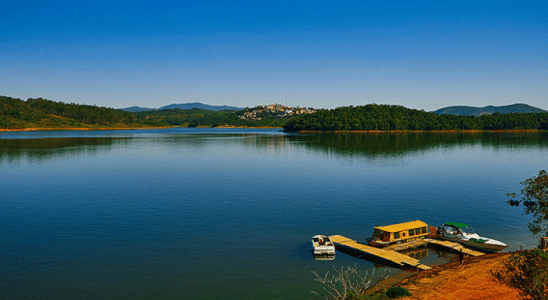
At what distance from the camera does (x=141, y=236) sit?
147 feet

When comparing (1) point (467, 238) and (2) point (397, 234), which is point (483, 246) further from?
(2) point (397, 234)

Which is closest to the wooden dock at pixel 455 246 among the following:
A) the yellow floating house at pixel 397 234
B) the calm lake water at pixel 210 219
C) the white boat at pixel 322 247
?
the yellow floating house at pixel 397 234

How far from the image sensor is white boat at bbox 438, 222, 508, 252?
41156mm

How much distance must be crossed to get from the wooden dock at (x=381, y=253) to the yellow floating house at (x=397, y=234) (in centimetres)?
166

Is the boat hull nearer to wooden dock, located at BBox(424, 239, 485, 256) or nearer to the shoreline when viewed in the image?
wooden dock, located at BBox(424, 239, 485, 256)

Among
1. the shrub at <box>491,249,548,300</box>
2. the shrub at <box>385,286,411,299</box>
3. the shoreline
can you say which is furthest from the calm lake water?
the shrub at <box>491,249,548,300</box>

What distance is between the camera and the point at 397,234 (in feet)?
142

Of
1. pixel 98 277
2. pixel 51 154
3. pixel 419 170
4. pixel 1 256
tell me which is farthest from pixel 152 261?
pixel 51 154

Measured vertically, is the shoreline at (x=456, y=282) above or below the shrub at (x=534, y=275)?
below

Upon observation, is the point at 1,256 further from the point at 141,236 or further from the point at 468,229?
the point at 468,229

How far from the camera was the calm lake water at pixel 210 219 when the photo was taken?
3378 cm

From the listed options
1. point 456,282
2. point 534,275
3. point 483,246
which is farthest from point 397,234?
point 534,275

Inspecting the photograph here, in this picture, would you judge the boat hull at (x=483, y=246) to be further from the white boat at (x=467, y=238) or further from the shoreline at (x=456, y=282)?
the shoreline at (x=456, y=282)

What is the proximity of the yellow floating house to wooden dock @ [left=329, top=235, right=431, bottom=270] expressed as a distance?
5.46 ft
